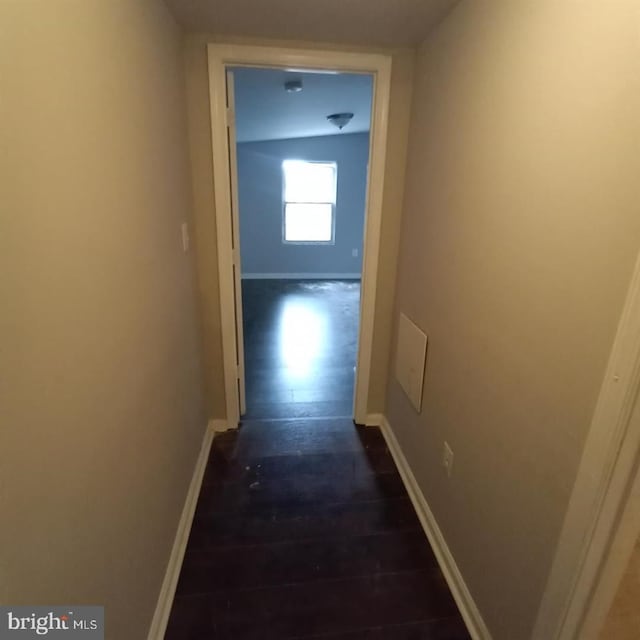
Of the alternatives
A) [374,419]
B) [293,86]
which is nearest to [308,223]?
[293,86]

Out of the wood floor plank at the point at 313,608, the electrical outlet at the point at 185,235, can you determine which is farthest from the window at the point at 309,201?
the wood floor plank at the point at 313,608

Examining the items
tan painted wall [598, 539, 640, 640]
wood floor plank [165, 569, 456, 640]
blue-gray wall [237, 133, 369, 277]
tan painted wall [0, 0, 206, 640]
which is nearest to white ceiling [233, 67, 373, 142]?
blue-gray wall [237, 133, 369, 277]

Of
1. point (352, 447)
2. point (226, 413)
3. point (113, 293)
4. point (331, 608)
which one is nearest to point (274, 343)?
point (226, 413)

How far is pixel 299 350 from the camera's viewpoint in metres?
3.72

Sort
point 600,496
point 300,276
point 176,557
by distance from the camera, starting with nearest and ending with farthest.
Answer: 1. point 600,496
2. point 176,557
3. point 300,276

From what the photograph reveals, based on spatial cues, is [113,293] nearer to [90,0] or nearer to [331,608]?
[90,0]

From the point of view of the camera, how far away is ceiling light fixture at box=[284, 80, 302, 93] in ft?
8.79

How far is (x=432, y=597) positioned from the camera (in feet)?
4.96

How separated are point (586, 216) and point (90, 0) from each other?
1.24m

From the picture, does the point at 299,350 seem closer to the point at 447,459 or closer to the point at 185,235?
the point at 185,235

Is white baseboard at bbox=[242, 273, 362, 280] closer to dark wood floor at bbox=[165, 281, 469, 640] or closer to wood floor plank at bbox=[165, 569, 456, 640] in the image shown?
dark wood floor at bbox=[165, 281, 469, 640]

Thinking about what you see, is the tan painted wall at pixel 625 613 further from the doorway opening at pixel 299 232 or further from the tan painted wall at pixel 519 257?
the doorway opening at pixel 299 232

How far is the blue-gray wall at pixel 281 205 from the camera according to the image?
6.11 metres

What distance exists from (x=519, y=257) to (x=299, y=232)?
18.6ft
